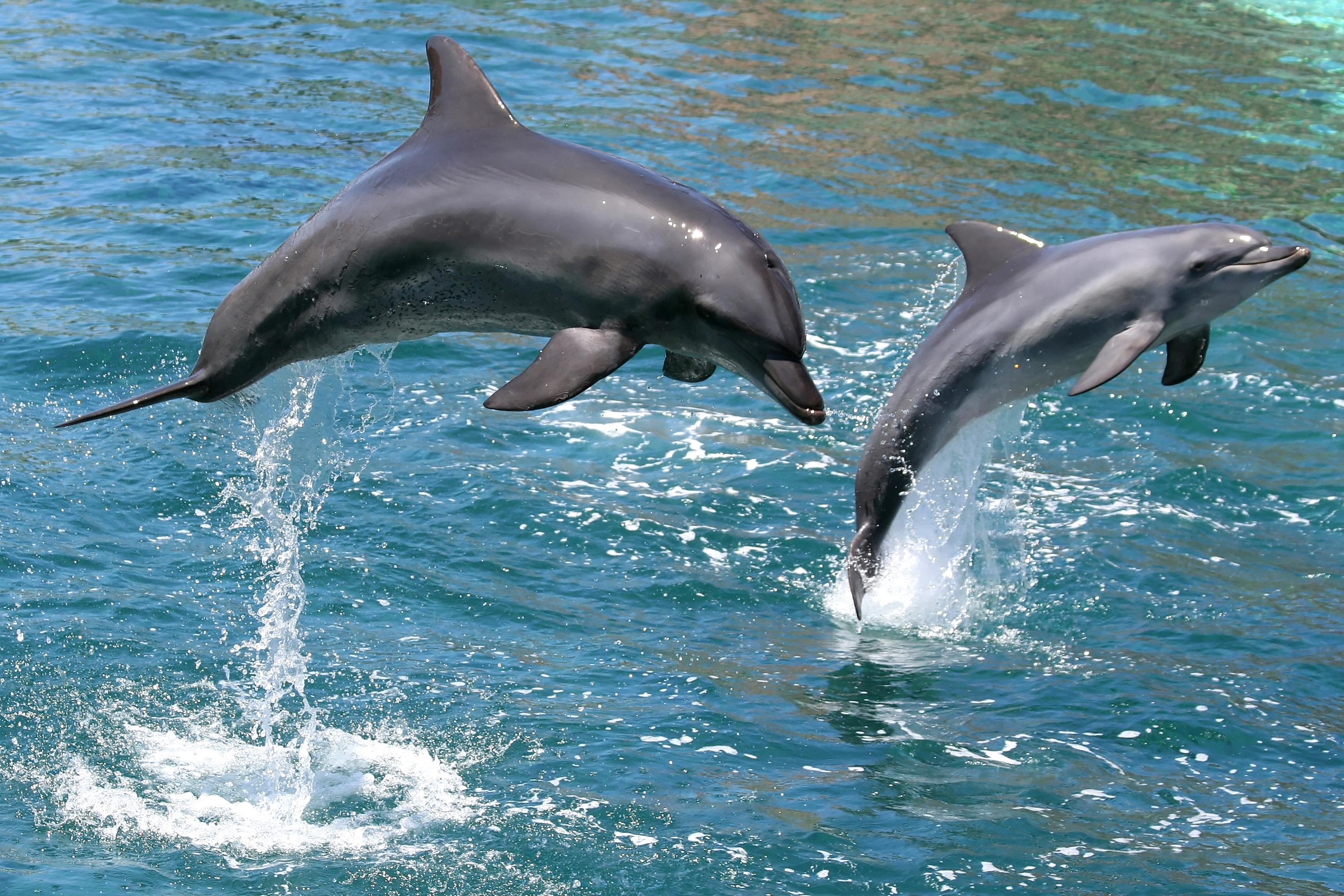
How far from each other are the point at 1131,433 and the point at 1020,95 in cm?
976

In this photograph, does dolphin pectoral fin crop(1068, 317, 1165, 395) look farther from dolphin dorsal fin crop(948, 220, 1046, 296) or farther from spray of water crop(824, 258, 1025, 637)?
spray of water crop(824, 258, 1025, 637)

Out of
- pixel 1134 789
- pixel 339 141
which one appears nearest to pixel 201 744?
pixel 1134 789

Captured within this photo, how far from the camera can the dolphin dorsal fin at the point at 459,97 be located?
6.12 m

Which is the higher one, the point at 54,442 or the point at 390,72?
the point at 390,72

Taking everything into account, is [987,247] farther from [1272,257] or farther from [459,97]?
[459,97]

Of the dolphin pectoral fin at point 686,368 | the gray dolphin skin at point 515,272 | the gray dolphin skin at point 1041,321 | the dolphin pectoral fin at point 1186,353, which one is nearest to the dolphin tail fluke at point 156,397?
the gray dolphin skin at point 515,272

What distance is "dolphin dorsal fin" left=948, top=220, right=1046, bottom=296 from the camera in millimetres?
9109

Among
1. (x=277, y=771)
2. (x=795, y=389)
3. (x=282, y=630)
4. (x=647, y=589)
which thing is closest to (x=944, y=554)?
(x=647, y=589)

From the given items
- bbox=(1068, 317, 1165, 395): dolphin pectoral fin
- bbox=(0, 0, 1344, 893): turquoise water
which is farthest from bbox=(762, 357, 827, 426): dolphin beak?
bbox=(1068, 317, 1165, 395): dolphin pectoral fin

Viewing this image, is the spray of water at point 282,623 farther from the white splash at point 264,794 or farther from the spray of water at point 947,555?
the spray of water at point 947,555

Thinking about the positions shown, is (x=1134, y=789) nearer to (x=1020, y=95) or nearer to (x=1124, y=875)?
(x=1124, y=875)

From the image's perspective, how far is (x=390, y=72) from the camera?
20.9m

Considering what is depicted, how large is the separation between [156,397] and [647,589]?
433 centimetres

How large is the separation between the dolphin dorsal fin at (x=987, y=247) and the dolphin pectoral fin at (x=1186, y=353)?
1.05 metres
